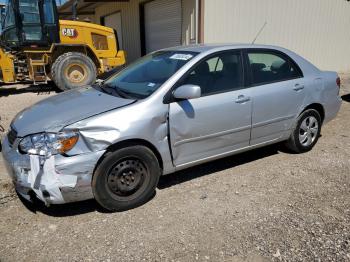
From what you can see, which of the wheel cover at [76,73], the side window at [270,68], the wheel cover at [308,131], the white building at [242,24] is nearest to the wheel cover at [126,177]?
the side window at [270,68]

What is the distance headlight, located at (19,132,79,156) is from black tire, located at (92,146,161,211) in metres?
0.35

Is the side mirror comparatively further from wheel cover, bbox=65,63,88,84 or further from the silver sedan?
wheel cover, bbox=65,63,88,84

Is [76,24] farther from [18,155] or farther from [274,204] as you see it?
[274,204]

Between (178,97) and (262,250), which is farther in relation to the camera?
(178,97)

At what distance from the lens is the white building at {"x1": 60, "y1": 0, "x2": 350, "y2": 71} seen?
1091 cm

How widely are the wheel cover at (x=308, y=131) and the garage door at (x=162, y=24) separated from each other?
755cm

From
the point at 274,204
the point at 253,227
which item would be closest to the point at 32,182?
the point at 253,227

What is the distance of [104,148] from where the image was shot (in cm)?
319

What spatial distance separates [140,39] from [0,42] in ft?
17.6

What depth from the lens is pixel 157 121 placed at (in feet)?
11.4

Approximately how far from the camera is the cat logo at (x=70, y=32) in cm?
1119

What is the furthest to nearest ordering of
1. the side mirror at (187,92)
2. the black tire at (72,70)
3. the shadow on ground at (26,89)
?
the shadow on ground at (26,89) < the black tire at (72,70) < the side mirror at (187,92)

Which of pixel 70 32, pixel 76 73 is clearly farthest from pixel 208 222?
pixel 70 32

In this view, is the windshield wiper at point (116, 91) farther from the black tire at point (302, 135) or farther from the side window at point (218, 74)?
the black tire at point (302, 135)
